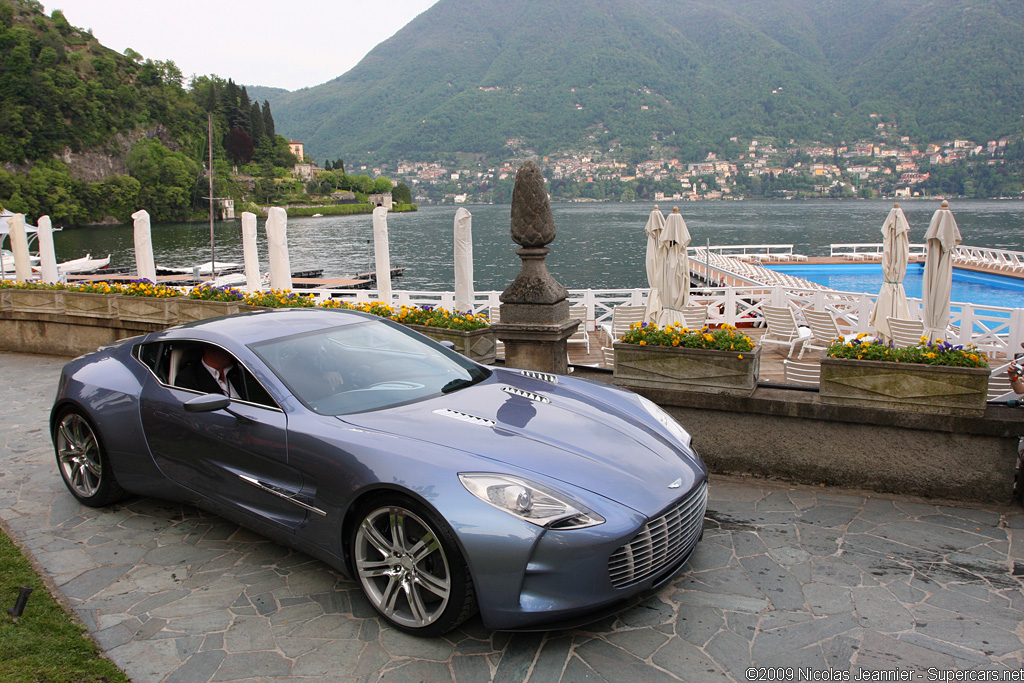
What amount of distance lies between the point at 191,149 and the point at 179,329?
160349 millimetres

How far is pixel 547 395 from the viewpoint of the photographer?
4137 millimetres

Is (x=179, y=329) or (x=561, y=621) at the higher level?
(x=179, y=329)

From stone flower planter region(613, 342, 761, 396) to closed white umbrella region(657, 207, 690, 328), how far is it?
4598mm

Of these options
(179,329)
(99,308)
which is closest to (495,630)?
(179,329)

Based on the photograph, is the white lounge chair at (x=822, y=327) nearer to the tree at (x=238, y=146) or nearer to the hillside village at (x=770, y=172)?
the tree at (x=238, y=146)

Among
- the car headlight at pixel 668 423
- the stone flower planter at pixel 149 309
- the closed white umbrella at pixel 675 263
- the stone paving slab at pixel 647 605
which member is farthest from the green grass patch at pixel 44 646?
the closed white umbrella at pixel 675 263

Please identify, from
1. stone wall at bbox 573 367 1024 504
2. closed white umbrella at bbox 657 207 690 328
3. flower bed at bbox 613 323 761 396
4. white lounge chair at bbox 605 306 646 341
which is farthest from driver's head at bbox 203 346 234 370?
white lounge chair at bbox 605 306 646 341

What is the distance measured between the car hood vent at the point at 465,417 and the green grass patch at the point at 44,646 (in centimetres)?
183

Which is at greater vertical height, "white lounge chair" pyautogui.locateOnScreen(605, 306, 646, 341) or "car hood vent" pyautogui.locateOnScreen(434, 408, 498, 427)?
"car hood vent" pyautogui.locateOnScreen(434, 408, 498, 427)

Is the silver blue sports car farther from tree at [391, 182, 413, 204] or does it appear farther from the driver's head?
tree at [391, 182, 413, 204]

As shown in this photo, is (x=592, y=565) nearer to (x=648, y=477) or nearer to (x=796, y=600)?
(x=648, y=477)

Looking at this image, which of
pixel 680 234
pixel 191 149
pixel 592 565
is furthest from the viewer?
pixel 191 149

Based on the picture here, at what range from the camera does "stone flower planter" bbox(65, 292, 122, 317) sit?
11234mm

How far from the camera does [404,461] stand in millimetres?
3160
